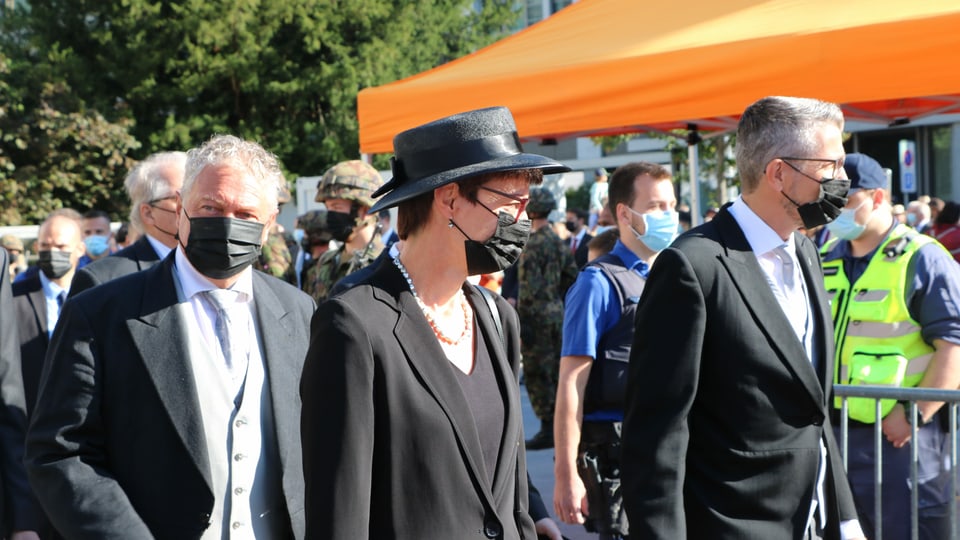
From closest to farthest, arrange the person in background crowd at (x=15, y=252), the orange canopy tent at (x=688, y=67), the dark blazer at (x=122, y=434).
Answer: the dark blazer at (x=122, y=434) < the orange canopy tent at (x=688, y=67) < the person in background crowd at (x=15, y=252)

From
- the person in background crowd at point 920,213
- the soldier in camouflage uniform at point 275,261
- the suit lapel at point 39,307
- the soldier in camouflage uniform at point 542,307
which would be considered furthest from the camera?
the person in background crowd at point 920,213

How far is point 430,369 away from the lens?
2.37 m

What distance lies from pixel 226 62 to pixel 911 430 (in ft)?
86.0

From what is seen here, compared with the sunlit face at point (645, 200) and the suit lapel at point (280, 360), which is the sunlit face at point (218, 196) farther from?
the sunlit face at point (645, 200)

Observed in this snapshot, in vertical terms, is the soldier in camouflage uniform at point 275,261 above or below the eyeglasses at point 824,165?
below

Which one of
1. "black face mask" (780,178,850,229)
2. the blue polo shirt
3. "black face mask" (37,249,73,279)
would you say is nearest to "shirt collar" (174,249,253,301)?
"black face mask" (780,178,850,229)

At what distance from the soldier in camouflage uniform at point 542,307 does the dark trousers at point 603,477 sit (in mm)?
4288

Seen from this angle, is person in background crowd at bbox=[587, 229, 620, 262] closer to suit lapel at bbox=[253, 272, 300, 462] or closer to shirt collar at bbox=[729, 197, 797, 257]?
shirt collar at bbox=[729, 197, 797, 257]

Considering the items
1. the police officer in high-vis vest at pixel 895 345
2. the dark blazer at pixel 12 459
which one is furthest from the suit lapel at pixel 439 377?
the police officer in high-vis vest at pixel 895 345

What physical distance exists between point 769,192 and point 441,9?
3126cm

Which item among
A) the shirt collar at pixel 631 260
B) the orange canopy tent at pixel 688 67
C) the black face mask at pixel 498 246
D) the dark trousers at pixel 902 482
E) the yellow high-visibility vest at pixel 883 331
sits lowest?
the dark trousers at pixel 902 482

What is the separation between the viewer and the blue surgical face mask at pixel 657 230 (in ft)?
15.4

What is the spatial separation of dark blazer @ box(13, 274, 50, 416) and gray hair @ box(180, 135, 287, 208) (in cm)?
265

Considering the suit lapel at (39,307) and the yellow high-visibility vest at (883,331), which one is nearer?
the yellow high-visibility vest at (883,331)
